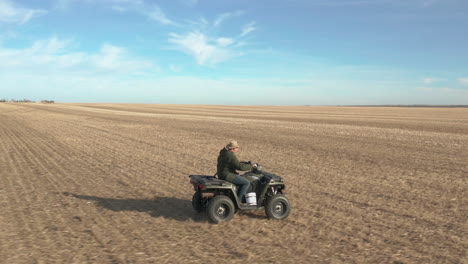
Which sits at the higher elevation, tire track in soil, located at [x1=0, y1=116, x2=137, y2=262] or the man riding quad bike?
the man riding quad bike

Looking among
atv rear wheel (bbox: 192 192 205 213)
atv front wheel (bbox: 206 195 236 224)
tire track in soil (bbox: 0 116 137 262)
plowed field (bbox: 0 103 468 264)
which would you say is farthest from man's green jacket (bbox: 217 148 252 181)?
tire track in soil (bbox: 0 116 137 262)

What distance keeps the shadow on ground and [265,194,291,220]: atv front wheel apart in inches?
53.7

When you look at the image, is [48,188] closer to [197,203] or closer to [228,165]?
[197,203]

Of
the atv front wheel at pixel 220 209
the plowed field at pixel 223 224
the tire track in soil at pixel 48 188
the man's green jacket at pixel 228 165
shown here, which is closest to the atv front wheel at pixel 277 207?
the plowed field at pixel 223 224

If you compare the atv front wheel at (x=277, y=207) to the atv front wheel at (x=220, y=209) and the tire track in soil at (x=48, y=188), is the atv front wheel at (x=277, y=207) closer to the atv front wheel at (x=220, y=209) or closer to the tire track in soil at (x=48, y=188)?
the atv front wheel at (x=220, y=209)

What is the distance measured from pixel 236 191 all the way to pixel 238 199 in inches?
7.3

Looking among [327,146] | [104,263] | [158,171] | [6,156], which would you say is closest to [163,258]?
[104,263]

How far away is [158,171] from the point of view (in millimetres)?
12391

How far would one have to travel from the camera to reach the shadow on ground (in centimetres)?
768

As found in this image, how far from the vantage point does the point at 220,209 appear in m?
7.07

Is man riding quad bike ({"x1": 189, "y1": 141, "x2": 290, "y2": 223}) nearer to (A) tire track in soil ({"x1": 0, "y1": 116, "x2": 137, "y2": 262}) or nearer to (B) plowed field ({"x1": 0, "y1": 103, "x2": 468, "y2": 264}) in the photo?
(B) plowed field ({"x1": 0, "y1": 103, "x2": 468, "y2": 264})

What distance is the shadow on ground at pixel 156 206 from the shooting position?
7.68 m

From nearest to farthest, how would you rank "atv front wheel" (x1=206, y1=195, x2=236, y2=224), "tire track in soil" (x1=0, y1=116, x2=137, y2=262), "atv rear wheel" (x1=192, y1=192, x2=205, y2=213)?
"tire track in soil" (x1=0, y1=116, x2=137, y2=262) < "atv front wheel" (x1=206, y1=195, x2=236, y2=224) < "atv rear wheel" (x1=192, y1=192, x2=205, y2=213)

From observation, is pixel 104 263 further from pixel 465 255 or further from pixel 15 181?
pixel 15 181
